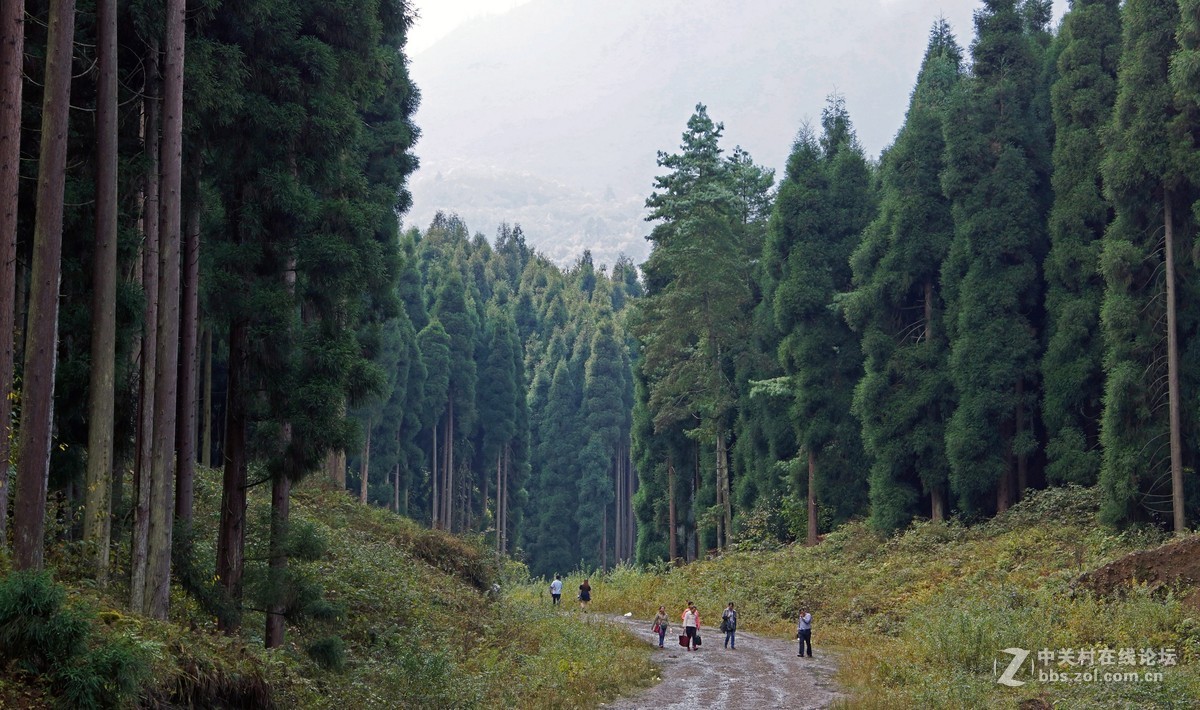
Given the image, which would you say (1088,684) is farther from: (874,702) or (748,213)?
(748,213)

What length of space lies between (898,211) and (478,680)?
86.9ft

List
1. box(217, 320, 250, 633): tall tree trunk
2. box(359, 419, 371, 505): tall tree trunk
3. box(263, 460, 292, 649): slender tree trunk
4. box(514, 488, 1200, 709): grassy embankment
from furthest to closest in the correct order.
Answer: box(359, 419, 371, 505): tall tree trunk → box(514, 488, 1200, 709): grassy embankment → box(217, 320, 250, 633): tall tree trunk → box(263, 460, 292, 649): slender tree trunk

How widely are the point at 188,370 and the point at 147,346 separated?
1034 mm

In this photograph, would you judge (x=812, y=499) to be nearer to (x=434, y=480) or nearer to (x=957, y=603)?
(x=957, y=603)

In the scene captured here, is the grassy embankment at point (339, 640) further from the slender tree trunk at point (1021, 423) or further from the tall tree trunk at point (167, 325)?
the slender tree trunk at point (1021, 423)

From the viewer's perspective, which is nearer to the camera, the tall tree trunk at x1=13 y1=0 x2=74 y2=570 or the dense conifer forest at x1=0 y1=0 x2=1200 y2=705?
the tall tree trunk at x1=13 y1=0 x2=74 y2=570

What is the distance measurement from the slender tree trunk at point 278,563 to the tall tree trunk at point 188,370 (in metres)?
1.11

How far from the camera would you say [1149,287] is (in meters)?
29.6

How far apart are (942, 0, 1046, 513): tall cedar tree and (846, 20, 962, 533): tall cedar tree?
1.09 metres

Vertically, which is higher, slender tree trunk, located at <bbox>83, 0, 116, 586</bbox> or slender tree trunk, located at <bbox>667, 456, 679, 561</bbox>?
slender tree trunk, located at <bbox>83, 0, 116, 586</bbox>

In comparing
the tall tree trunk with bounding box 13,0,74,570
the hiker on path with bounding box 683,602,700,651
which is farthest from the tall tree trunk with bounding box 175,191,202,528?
the hiker on path with bounding box 683,602,700,651

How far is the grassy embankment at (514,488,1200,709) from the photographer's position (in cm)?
1758

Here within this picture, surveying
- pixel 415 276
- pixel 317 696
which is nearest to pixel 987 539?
pixel 317 696

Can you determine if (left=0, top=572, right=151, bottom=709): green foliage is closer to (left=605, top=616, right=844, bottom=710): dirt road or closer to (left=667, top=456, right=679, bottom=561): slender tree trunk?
(left=605, top=616, right=844, bottom=710): dirt road
